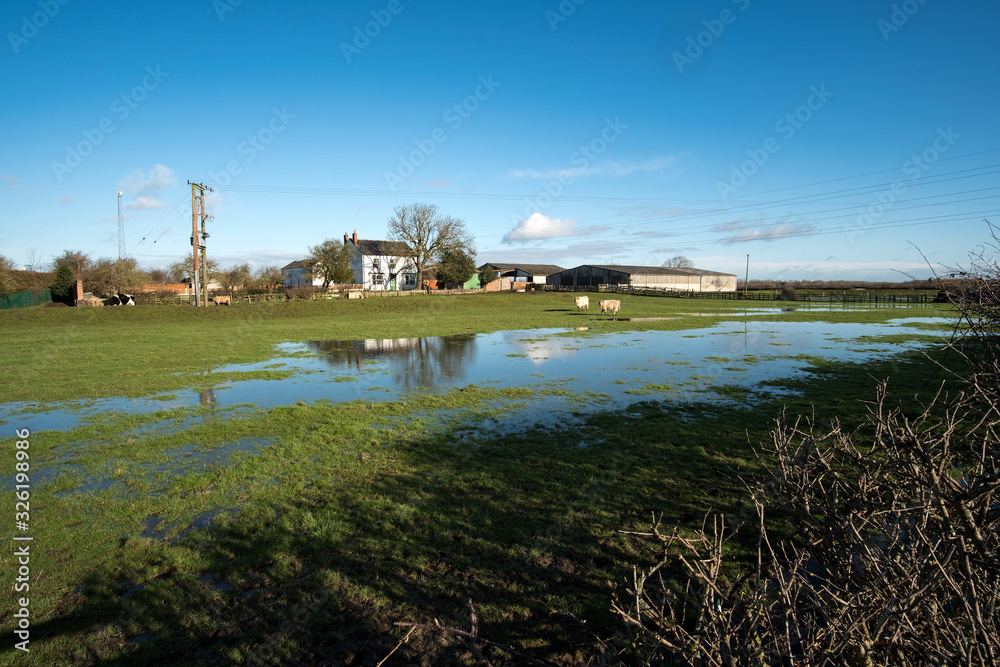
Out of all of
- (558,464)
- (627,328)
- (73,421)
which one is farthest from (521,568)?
(627,328)

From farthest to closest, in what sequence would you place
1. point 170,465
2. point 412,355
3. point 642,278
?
point 642,278 < point 412,355 < point 170,465

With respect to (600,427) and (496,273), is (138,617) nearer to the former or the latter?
(600,427)

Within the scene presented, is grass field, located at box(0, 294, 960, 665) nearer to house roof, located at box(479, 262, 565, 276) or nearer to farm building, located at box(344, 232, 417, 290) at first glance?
farm building, located at box(344, 232, 417, 290)

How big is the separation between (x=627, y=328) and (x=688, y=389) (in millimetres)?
16195

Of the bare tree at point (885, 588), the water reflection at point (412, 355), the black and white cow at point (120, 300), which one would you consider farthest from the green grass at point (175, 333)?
the bare tree at point (885, 588)

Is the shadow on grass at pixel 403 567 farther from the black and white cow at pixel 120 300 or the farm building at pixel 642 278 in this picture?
the farm building at pixel 642 278

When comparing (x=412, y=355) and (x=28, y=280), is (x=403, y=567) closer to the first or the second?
(x=412, y=355)

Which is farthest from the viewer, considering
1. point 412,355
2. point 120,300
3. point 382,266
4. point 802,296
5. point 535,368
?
point 382,266

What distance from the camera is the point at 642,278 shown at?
90.2 m

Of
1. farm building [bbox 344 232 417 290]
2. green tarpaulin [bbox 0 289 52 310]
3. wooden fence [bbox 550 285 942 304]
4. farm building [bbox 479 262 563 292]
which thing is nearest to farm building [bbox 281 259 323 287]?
farm building [bbox 344 232 417 290]

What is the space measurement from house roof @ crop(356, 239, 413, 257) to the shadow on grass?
71.0 meters

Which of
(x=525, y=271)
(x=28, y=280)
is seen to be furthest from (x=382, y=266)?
(x=28, y=280)

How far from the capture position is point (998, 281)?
4.89 metres

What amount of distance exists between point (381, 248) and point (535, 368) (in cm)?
7326
